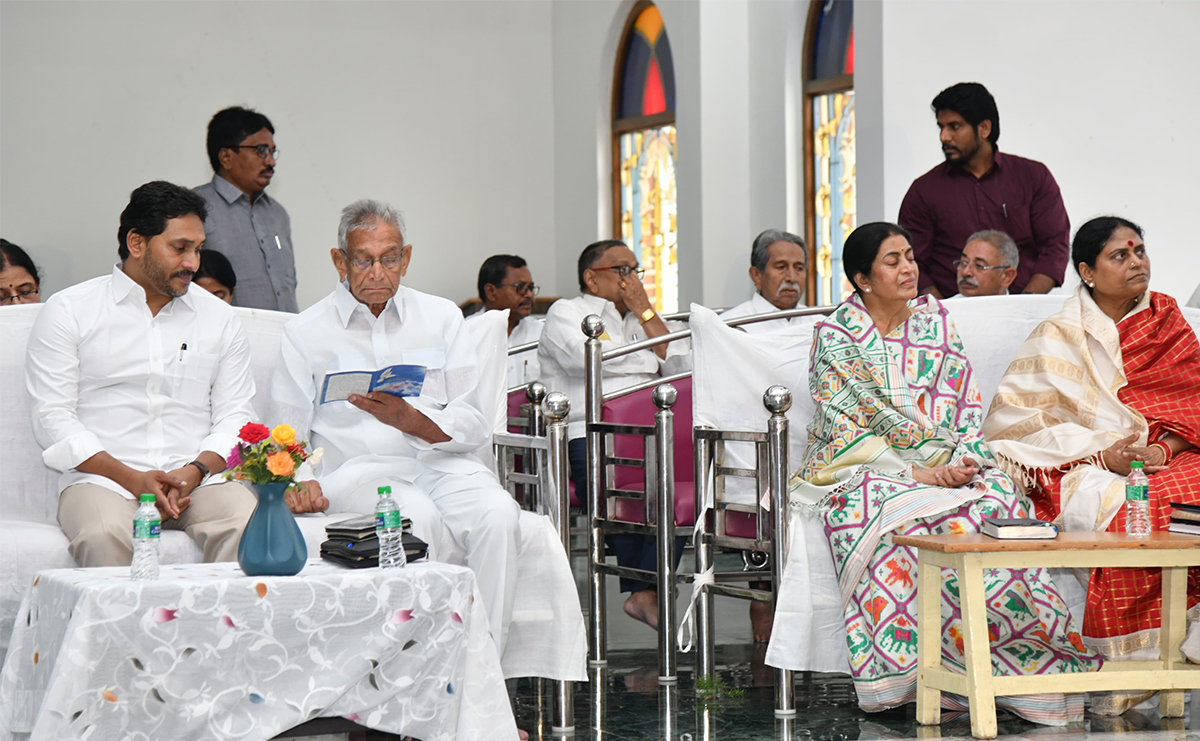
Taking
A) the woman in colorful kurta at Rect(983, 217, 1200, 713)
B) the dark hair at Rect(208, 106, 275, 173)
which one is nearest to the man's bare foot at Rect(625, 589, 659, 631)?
the woman in colorful kurta at Rect(983, 217, 1200, 713)

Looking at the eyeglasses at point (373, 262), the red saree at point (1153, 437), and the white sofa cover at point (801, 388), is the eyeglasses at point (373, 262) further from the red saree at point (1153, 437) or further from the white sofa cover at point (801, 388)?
the red saree at point (1153, 437)

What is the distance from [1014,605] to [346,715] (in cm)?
178

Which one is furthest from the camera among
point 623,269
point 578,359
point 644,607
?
point 623,269

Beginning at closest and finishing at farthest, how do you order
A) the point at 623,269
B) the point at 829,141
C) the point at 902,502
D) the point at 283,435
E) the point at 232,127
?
the point at 283,435, the point at 902,502, the point at 232,127, the point at 623,269, the point at 829,141

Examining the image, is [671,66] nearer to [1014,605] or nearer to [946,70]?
[946,70]

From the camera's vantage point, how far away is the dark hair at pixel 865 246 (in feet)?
14.0

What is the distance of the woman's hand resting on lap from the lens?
3.99m

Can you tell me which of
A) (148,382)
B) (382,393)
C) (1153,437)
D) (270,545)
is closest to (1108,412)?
(1153,437)

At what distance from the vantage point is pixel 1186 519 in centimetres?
373

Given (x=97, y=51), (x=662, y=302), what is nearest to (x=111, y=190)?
(x=97, y=51)

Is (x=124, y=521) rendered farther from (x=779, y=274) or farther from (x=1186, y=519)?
(x=779, y=274)

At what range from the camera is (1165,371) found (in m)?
4.36

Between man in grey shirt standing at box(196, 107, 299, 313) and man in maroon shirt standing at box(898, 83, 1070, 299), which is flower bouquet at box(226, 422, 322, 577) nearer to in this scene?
man in grey shirt standing at box(196, 107, 299, 313)

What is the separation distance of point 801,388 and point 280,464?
1968 millimetres
